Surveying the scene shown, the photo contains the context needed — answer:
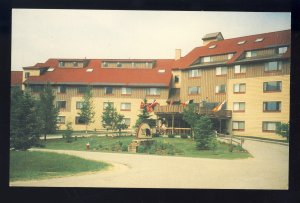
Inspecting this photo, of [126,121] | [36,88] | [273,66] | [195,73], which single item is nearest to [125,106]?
[126,121]

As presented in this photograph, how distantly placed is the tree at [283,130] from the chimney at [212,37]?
3.27 metres

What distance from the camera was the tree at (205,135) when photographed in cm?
1048

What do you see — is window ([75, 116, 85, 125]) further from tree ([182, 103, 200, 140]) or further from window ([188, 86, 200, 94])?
window ([188, 86, 200, 94])

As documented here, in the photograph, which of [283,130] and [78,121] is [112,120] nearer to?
[78,121]

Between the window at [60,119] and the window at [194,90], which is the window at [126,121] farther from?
the window at [194,90]

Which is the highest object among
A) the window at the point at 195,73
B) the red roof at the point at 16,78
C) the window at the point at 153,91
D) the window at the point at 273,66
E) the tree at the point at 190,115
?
the window at the point at 273,66

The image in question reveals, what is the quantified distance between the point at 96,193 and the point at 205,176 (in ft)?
10.9

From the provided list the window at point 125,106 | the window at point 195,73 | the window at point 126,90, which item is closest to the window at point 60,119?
the window at point 125,106

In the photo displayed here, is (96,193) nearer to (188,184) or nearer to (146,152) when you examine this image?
(146,152)

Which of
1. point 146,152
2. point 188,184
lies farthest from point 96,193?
point 188,184

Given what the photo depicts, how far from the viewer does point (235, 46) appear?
10.5 m

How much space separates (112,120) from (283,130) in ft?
17.6

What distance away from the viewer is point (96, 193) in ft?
32.7

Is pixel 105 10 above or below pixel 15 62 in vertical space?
above
